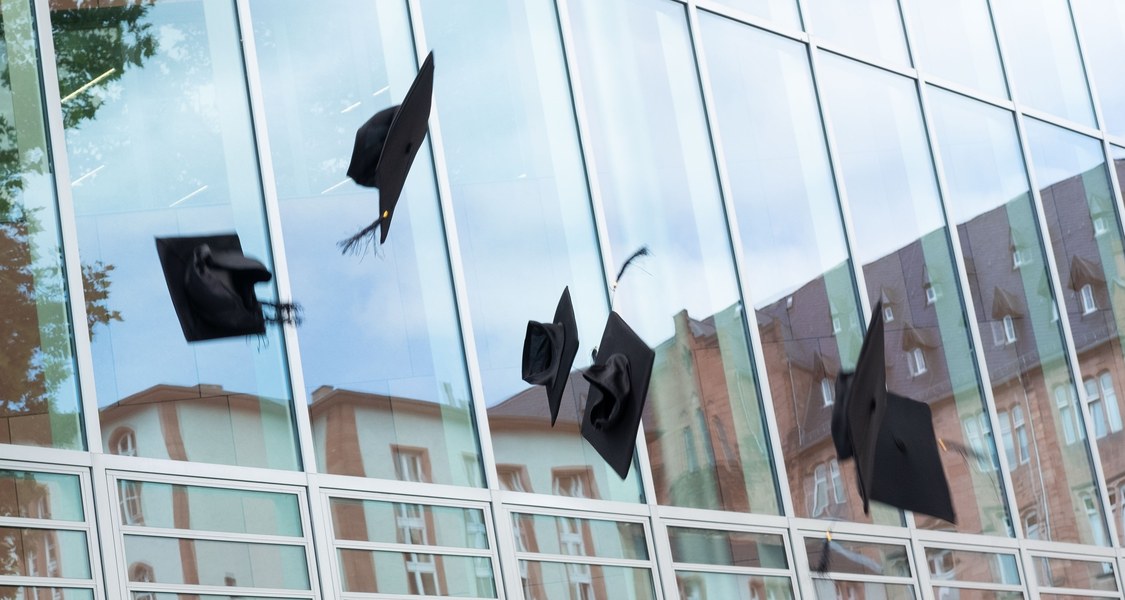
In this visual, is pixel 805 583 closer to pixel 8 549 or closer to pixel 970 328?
pixel 970 328

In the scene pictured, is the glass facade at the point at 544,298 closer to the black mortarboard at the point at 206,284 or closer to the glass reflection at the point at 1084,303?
the glass reflection at the point at 1084,303

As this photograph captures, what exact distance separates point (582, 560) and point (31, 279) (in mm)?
2804

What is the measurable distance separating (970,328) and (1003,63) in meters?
2.51

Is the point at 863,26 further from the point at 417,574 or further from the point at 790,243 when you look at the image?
the point at 417,574

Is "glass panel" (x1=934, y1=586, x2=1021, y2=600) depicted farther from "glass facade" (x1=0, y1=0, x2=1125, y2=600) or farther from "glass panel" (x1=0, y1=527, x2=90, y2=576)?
"glass panel" (x1=0, y1=527, x2=90, y2=576)

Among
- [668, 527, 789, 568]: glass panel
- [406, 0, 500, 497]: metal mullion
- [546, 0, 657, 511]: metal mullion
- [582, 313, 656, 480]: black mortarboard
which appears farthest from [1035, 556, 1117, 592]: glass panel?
[406, 0, 500, 497]: metal mullion

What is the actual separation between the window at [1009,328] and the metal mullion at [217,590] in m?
5.80

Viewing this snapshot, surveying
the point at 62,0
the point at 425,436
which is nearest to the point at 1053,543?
the point at 425,436

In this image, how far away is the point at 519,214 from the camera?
735 centimetres

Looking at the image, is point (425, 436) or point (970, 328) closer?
point (425, 436)

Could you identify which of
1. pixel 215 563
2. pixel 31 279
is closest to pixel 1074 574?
pixel 215 563

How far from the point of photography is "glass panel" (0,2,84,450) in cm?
525

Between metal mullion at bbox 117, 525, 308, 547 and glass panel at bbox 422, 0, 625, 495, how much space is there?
1.19 m

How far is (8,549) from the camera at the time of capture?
16.4ft
